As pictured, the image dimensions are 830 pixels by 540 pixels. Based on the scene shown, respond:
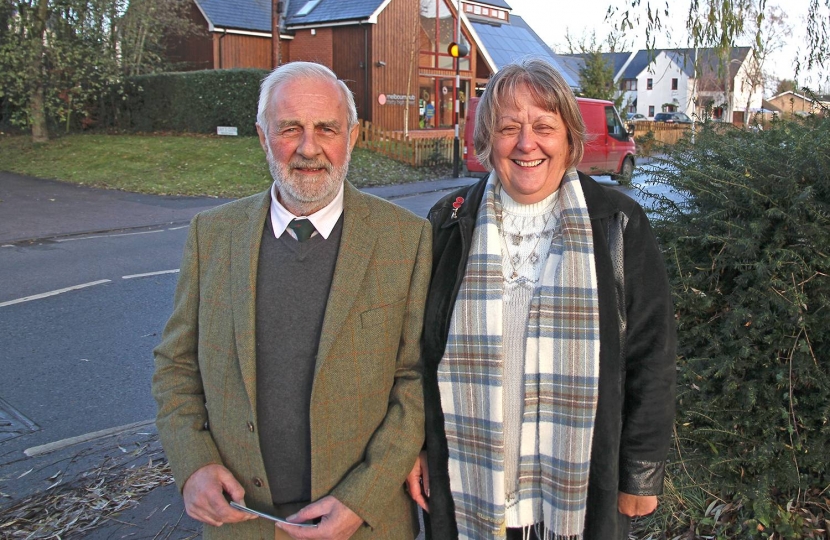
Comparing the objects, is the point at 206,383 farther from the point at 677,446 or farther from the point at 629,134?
the point at 629,134

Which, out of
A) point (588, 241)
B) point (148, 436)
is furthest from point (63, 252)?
point (588, 241)

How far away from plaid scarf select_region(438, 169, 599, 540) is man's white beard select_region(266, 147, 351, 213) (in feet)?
1.48

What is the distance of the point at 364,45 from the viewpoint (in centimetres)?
2661

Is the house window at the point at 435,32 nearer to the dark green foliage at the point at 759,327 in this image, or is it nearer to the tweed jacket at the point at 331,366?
the dark green foliage at the point at 759,327

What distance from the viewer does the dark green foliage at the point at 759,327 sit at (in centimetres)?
280

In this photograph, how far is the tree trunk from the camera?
65.8ft

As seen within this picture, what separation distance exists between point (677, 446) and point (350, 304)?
6.13 ft

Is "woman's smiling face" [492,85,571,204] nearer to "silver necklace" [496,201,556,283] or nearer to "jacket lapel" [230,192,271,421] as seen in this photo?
"silver necklace" [496,201,556,283]

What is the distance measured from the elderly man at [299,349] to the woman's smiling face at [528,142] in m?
0.34

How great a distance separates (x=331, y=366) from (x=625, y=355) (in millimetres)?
813

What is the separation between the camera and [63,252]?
9805 mm

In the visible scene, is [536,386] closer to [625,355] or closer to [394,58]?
[625,355]

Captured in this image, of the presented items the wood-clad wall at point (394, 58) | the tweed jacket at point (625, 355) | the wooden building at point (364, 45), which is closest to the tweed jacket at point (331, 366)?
the tweed jacket at point (625, 355)

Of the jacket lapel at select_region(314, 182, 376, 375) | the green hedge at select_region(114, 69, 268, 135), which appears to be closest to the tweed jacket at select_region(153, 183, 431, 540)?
the jacket lapel at select_region(314, 182, 376, 375)
